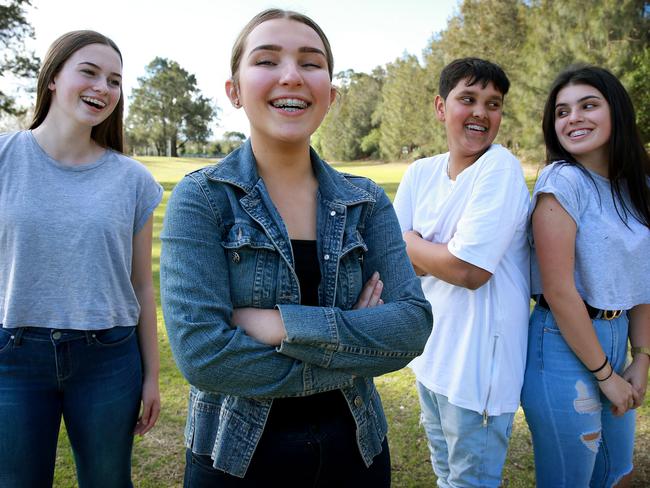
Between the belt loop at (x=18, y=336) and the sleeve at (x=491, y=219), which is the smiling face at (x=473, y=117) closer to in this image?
the sleeve at (x=491, y=219)

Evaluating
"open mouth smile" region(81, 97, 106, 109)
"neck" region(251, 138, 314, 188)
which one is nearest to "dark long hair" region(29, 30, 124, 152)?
"open mouth smile" region(81, 97, 106, 109)

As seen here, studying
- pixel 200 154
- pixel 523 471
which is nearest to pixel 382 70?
pixel 200 154

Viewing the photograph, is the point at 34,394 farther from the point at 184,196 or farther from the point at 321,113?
the point at 321,113

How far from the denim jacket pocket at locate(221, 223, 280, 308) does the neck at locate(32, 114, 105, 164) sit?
1.03 m

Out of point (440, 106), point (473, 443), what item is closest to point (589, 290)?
point (473, 443)

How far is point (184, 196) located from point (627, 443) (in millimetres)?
2257

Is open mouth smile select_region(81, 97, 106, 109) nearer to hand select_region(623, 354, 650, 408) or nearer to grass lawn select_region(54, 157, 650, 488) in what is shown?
grass lawn select_region(54, 157, 650, 488)

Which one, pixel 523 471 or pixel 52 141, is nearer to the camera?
pixel 52 141

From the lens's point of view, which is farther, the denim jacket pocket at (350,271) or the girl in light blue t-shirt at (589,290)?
the girl in light blue t-shirt at (589,290)

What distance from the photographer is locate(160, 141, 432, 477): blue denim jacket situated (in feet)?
4.89

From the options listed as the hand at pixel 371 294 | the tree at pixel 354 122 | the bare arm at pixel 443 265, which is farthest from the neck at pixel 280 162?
the tree at pixel 354 122

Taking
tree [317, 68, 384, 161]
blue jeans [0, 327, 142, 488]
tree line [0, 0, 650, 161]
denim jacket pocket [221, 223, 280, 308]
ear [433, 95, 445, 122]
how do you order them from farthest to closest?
tree [317, 68, 384, 161] < tree line [0, 0, 650, 161] < ear [433, 95, 445, 122] < blue jeans [0, 327, 142, 488] < denim jacket pocket [221, 223, 280, 308]

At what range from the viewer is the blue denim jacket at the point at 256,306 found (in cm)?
149

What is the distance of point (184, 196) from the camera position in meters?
1.57
